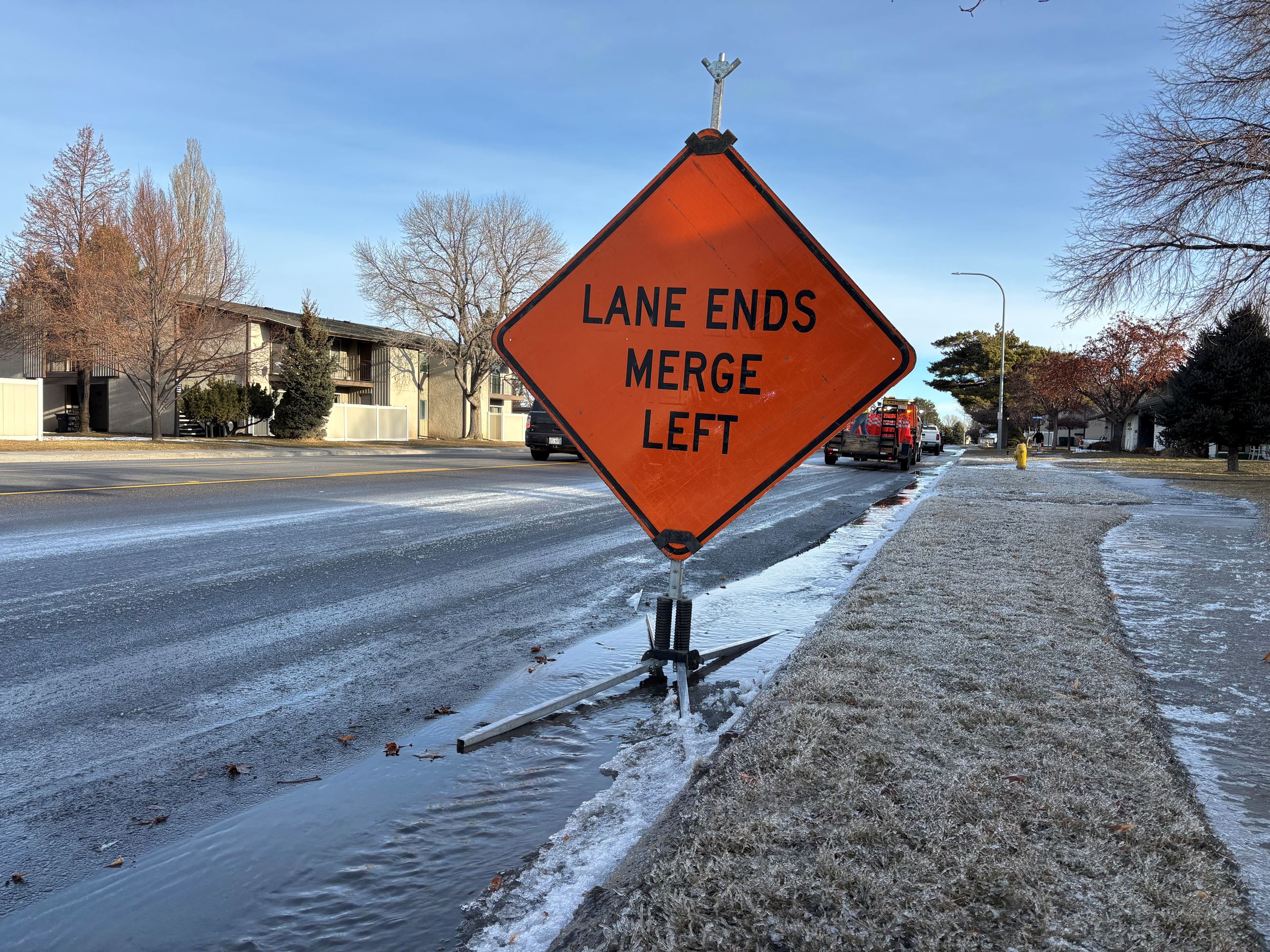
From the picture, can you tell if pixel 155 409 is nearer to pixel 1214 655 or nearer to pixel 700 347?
pixel 700 347

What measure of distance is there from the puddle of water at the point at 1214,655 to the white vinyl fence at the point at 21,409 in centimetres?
2924

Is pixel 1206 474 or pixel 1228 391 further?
pixel 1228 391

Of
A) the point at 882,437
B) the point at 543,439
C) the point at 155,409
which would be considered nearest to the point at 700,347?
the point at 543,439

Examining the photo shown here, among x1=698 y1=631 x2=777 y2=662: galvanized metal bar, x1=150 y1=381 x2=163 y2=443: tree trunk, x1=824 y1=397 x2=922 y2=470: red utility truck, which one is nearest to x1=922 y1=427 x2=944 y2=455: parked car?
x1=824 y1=397 x2=922 y2=470: red utility truck

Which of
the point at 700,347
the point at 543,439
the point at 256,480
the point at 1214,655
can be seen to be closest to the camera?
the point at 700,347

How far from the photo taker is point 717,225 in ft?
13.8

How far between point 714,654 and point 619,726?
44.2 inches

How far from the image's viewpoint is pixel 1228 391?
3369 cm

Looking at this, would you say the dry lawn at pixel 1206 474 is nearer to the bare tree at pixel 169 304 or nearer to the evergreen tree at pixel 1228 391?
the evergreen tree at pixel 1228 391

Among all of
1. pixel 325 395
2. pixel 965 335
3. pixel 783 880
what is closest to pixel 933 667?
pixel 783 880

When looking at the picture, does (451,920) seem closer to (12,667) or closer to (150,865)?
(150,865)

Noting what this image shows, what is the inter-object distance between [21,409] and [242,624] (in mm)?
26917

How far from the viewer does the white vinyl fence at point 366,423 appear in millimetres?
43469

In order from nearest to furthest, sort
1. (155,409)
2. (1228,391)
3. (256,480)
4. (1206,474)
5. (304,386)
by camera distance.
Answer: (256,480) → (1206,474) → (155,409) → (1228,391) → (304,386)
